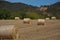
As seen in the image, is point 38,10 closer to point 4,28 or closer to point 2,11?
A: point 2,11

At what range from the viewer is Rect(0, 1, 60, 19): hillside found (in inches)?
272

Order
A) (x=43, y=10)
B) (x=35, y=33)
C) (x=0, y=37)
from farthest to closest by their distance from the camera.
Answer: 1. (x=43, y=10)
2. (x=35, y=33)
3. (x=0, y=37)

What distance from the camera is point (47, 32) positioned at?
5.05m

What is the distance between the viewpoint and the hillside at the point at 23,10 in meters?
6.91

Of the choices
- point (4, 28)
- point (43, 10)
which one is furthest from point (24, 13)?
point (4, 28)

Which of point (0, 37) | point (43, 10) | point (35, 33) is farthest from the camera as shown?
point (43, 10)

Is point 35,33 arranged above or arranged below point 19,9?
below

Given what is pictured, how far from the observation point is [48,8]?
691cm

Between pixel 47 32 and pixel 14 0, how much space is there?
2.47m

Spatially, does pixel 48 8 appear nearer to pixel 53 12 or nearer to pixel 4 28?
pixel 53 12

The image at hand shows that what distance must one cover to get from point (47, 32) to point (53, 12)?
1.99 meters

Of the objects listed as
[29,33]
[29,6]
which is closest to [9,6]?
[29,6]

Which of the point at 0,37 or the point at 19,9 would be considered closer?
the point at 0,37

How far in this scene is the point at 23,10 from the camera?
700cm
